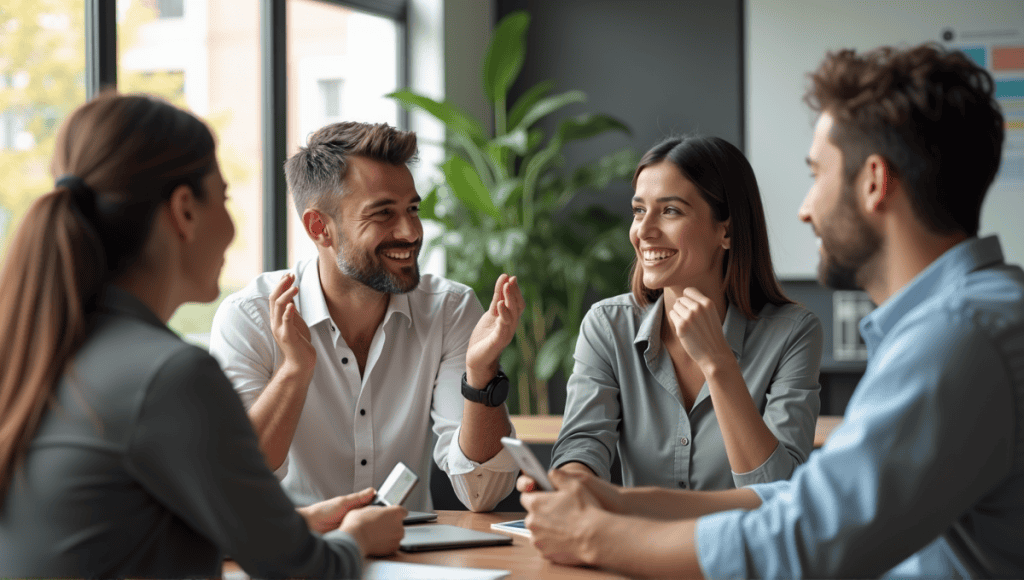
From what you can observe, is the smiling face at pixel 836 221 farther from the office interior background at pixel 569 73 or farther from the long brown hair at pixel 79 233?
the office interior background at pixel 569 73

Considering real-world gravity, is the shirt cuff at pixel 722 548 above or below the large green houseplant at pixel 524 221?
below

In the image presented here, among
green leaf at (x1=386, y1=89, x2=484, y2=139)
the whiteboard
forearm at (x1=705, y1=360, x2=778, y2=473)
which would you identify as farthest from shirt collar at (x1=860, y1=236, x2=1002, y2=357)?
the whiteboard

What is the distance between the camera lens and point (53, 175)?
118cm

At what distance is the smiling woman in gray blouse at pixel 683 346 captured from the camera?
2.02 meters

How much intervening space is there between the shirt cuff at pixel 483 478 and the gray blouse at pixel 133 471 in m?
0.93

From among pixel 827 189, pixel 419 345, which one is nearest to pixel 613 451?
pixel 419 345

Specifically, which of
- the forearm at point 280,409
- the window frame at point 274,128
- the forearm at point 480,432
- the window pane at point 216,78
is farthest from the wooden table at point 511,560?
the window frame at point 274,128

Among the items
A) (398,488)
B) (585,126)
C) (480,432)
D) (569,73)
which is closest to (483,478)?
(480,432)

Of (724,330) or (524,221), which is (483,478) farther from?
(524,221)

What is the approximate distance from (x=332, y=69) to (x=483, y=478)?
3.02m

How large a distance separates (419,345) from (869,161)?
1.35 meters

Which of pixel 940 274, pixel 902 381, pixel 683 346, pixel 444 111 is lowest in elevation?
pixel 683 346

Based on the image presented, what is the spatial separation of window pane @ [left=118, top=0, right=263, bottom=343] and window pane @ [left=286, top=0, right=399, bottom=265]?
0.68 feet

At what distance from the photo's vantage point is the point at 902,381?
3.33ft
